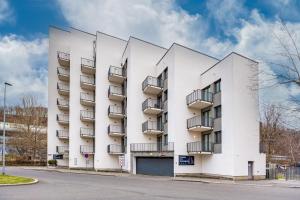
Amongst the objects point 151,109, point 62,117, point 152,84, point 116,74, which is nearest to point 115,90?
point 116,74

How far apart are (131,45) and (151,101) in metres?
7.41

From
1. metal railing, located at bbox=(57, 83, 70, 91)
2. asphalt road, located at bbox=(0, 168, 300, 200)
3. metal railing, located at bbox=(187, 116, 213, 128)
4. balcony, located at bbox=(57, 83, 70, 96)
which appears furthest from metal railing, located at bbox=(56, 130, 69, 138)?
asphalt road, located at bbox=(0, 168, 300, 200)

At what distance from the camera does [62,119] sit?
59844mm

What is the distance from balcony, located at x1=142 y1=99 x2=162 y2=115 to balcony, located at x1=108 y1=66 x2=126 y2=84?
22.2 feet

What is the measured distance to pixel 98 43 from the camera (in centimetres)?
4950

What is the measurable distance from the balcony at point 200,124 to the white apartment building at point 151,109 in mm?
107

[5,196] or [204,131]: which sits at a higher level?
[204,131]

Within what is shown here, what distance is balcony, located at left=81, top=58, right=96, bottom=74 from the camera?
53531 millimetres

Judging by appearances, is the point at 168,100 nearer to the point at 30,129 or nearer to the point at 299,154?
the point at 299,154

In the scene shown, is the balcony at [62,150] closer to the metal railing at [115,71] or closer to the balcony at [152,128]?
the metal railing at [115,71]

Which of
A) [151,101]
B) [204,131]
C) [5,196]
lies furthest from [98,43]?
[5,196]

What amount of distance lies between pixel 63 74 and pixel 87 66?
7.68m

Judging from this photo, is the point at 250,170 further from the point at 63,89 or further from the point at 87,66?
the point at 63,89

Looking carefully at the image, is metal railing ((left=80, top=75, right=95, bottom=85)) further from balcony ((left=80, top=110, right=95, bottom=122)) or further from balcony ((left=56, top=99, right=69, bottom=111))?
balcony ((left=56, top=99, right=69, bottom=111))
